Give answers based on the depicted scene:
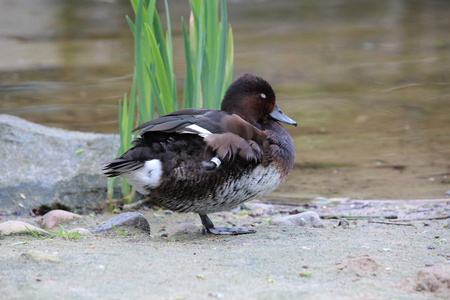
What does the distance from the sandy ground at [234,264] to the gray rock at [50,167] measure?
3.40ft

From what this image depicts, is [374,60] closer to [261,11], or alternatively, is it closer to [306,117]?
[306,117]

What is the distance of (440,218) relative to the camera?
4129 mm

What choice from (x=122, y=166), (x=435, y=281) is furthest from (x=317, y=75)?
(x=435, y=281)

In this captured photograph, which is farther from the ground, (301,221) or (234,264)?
(234,264)

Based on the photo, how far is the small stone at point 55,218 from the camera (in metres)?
4.08

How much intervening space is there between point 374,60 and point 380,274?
861 centimetres

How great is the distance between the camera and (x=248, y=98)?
3.96 meters

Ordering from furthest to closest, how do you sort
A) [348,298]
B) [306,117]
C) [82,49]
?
[82,49], [306,117], [348,298]

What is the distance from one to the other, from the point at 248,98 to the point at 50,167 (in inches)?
69.5

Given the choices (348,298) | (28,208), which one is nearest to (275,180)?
(348,298)

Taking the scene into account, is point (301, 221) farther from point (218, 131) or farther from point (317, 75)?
point (317, 75)

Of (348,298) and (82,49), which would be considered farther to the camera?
(82,49)

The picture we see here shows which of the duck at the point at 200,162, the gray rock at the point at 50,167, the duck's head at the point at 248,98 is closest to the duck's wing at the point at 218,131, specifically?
the duck at the point at 200,162

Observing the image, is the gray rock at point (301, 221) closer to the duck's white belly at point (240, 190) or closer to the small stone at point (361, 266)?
the duck's white belly at point (240, 190)
